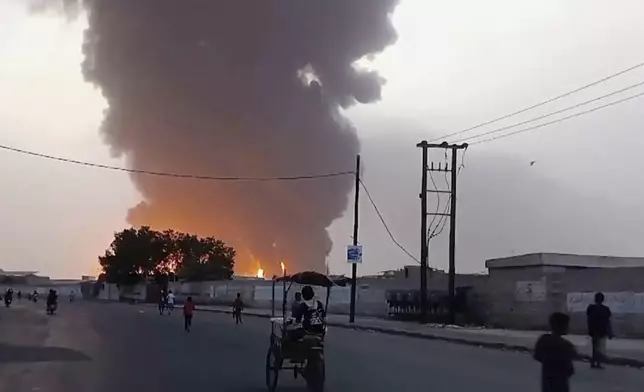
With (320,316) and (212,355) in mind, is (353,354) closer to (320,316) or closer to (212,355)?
(212,355)

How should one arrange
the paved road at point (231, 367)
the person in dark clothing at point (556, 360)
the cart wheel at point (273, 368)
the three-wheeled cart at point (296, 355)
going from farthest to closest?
1. the paved road at point (231, 367)
2. the cart wheel at point (273, 368)
3. the three-wheeled cart at point (296, 355)
4. the person in dark clothing at point (556, 360)

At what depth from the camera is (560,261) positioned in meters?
54.7

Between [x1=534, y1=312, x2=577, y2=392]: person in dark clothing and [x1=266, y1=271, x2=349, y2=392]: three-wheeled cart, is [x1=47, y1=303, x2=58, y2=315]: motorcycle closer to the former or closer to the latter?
[x1=266, y1=271, x2=349, y2=392]: three-wheeled cart

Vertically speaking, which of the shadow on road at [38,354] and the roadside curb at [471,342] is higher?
the roadside curb at [471,342]

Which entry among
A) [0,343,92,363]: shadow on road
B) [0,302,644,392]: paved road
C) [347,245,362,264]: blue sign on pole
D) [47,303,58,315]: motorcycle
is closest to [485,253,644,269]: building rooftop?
[347,245,362,264]: blue sign on pole

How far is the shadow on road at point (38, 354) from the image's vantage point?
19.9 m

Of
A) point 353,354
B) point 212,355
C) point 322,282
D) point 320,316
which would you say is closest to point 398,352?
point 353,354

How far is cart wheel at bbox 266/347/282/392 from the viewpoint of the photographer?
13914 millimetres

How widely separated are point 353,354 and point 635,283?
13.9 m

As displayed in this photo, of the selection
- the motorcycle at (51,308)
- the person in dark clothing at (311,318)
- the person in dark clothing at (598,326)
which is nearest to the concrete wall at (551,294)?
the person in dark clothing at (598,326)

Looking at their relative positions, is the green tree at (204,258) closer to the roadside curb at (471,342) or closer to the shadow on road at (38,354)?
the roadside curb at (471,342)

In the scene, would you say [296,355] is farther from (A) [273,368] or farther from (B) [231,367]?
(B) [231,367]

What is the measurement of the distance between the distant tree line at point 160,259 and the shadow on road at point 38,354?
8292cm

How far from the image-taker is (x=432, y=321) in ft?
151
